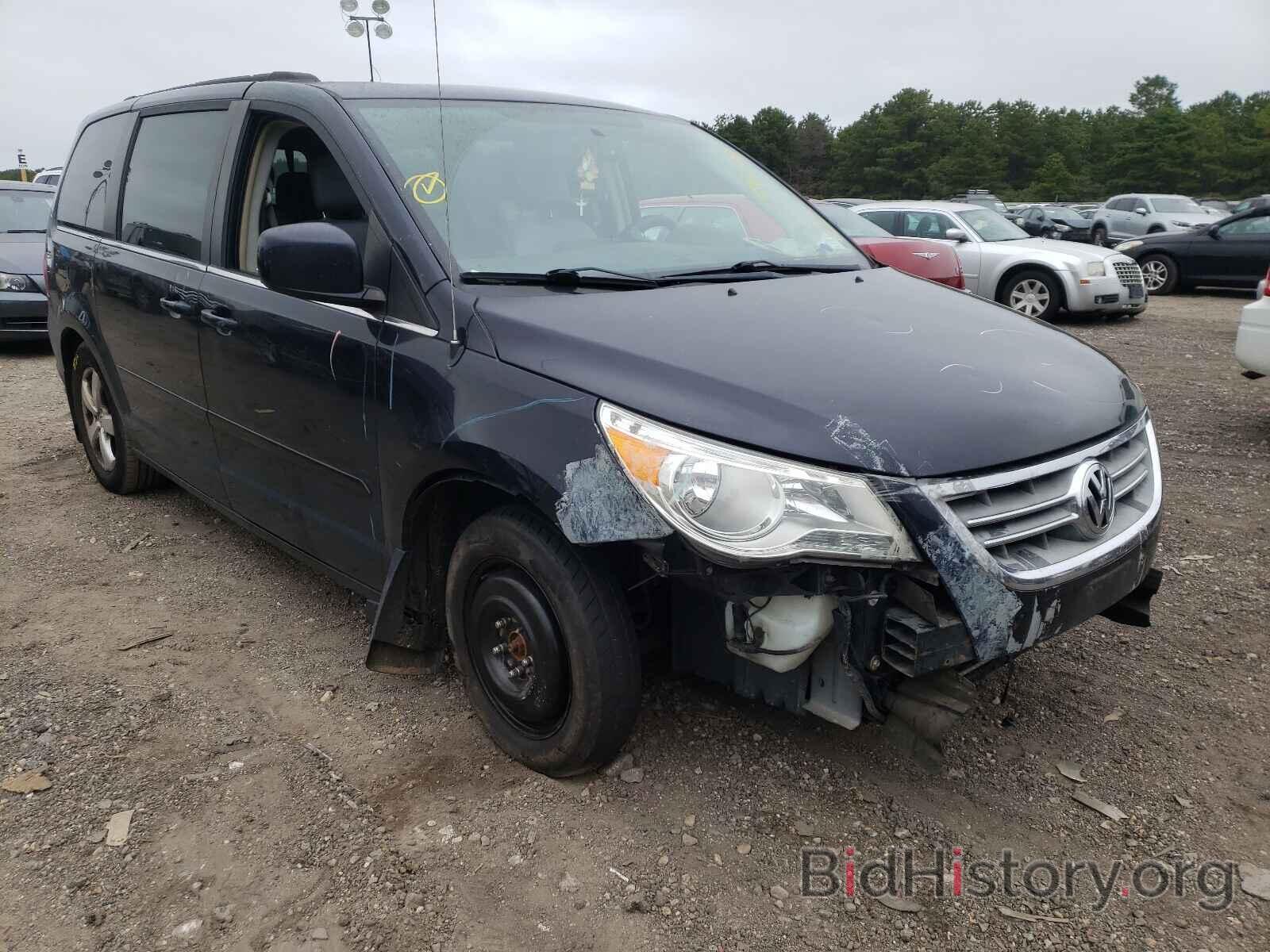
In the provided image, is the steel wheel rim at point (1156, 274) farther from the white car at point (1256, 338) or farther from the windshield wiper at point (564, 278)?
the windshield wiper at point (564, 278)

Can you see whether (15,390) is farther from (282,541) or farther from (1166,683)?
(1166,683)

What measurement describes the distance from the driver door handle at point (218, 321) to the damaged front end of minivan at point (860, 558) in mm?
1664

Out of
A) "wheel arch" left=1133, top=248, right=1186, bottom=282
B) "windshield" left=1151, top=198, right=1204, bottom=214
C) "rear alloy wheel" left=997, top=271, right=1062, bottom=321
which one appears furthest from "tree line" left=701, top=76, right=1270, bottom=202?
"rear alloy wheel" left=997, top=271, right=1062, bottom=321

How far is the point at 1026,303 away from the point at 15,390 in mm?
Result: 10478

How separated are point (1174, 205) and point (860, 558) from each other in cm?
2555

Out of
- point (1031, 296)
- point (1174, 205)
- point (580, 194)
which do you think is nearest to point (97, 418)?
point (580, 194)

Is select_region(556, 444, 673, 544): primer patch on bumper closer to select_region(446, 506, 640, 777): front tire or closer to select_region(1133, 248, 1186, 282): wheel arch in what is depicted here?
select_region(446, 506, 640, 777): front tire

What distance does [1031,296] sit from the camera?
37.5ft

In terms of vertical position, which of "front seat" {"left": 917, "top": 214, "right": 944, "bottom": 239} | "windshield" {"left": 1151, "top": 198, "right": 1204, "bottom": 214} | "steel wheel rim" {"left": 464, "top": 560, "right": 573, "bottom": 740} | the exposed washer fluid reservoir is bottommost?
"steel wheel rim" {"left": 464, "top": 560, "right": 573, "bottom": 740}

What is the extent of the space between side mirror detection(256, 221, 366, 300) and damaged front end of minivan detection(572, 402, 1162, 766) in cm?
91

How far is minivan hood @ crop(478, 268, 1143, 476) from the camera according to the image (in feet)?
6.70

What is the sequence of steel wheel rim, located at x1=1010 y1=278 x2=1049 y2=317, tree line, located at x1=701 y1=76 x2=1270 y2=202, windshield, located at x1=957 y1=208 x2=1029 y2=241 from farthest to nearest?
tree line, located at x1=701 y1=76 x2=1270 y2=202 < windshield, located at x1=957 y1=208 x2=1029 y2=241 < steel wheel rim, located at x1=1010 y1=278 x2=1049 y2=317

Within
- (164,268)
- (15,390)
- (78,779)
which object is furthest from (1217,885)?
(15,390)

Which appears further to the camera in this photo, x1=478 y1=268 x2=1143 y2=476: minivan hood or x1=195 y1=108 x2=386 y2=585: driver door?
x1=195 y1=108 x2=386 y2=585: driver door
